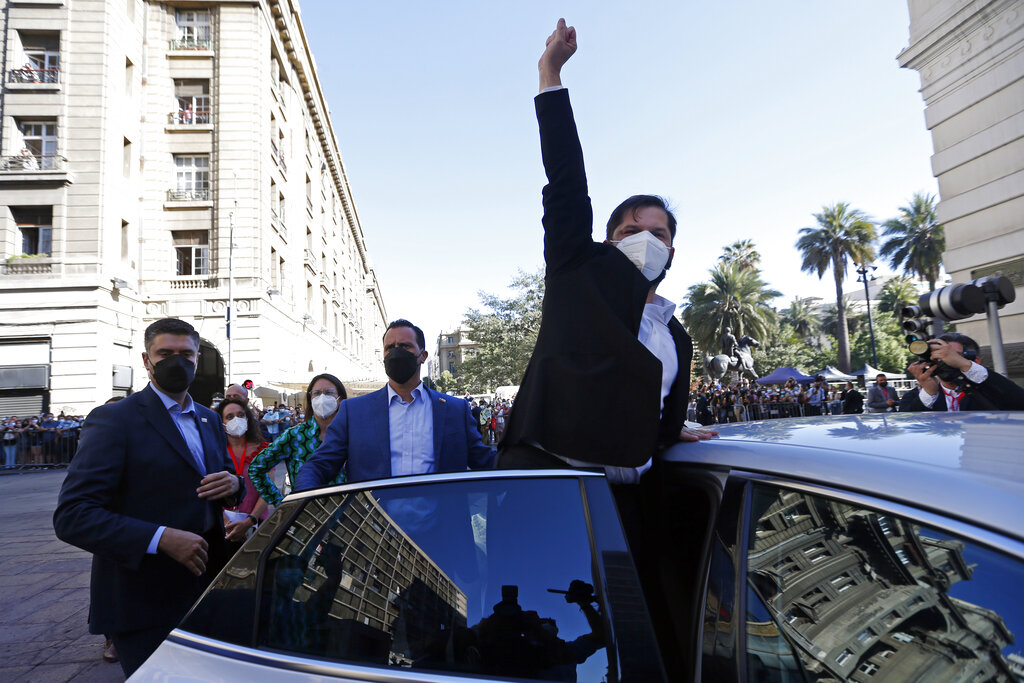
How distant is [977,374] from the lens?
423cm

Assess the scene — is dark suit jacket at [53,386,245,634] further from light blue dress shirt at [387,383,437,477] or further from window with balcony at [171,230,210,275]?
window with balcony at [171,230,210,275]

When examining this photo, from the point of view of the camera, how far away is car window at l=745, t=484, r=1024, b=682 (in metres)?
1.00

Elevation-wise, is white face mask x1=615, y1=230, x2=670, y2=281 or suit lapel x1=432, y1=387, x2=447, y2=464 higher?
white face mask x1=615, y1=230, x2=670, y2=281

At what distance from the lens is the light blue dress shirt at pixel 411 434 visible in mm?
3152

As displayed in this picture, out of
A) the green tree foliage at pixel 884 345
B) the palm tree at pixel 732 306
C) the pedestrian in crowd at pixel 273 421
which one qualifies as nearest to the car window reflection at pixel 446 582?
the pedestrian in crowd at pixel 273 421

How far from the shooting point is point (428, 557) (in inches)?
59.2

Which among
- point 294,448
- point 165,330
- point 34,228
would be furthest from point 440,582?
point 34,228

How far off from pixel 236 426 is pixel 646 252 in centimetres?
434

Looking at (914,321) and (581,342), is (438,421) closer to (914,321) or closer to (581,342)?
(581,342)

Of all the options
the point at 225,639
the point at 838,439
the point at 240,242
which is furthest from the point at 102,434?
the point at 240,242

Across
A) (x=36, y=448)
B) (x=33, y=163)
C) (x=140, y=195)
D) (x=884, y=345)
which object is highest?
(x=33, y=163)

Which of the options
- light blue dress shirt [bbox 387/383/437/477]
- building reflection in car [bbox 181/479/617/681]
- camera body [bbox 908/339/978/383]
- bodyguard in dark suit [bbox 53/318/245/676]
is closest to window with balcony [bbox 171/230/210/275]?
light blue dress shirt [bbox 387/383/437/477]

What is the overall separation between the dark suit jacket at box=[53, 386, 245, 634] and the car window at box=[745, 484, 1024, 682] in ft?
7.00

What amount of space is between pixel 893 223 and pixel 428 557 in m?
49.7
